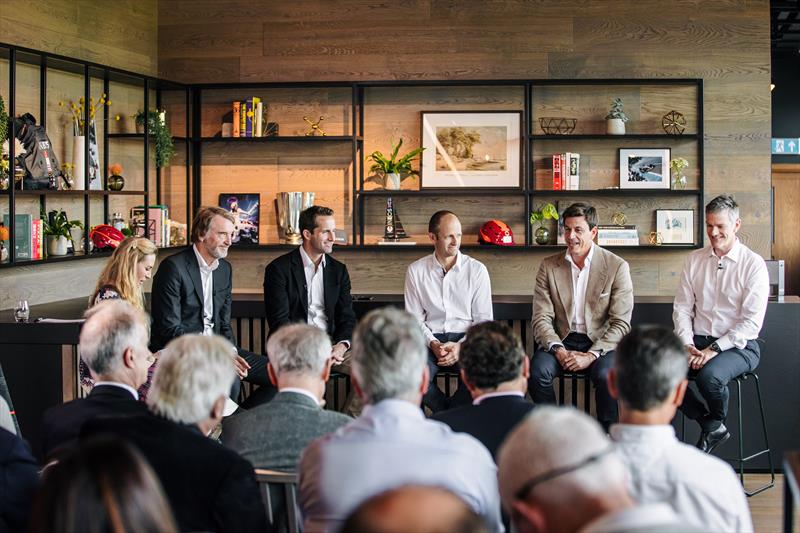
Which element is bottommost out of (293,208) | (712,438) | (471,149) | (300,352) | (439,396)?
(712,438)

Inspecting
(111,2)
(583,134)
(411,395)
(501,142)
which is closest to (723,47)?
(583,134)

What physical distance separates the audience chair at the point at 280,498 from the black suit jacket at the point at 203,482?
0.26 m

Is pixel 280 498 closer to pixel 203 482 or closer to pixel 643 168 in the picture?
pixel 203 482

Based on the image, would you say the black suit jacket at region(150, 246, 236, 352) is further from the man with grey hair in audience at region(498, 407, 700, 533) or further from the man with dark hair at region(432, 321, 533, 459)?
the man with grey hair in audience at region(498, 407, 700, 533)

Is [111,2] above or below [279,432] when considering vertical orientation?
above

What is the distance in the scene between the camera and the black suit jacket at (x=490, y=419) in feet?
9.29

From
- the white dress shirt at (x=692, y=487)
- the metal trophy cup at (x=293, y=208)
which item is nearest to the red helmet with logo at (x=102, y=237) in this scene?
the metal trophy cup at (x=293, y=208)

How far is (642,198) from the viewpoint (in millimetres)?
7348

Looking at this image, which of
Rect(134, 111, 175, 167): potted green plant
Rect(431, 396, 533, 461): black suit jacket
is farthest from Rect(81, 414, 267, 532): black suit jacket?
Rect(134, 111, 175, 167): potted green plant

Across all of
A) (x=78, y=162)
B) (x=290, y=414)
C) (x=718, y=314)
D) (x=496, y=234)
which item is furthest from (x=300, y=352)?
(x=496, y=234)

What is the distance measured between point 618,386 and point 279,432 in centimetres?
96

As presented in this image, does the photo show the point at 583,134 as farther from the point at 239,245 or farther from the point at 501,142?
the point at 239,245

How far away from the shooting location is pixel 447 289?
5469 millimetres

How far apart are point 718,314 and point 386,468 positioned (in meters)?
3.44
